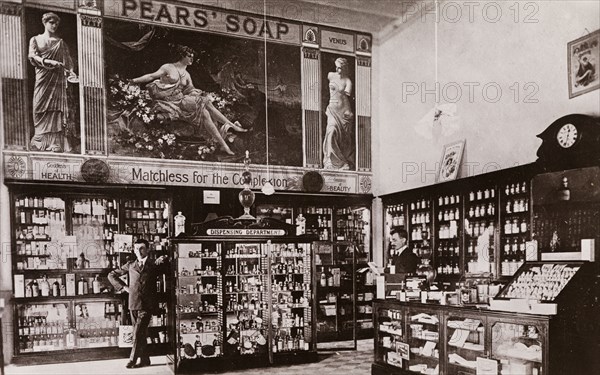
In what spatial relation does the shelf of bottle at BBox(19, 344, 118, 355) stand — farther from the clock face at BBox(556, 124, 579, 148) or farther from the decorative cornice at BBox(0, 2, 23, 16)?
the clock face at BBox(556, 124, 579, 148)

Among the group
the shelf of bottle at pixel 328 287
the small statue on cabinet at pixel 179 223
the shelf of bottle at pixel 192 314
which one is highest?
the small statue on cabinet at pixel 179 223

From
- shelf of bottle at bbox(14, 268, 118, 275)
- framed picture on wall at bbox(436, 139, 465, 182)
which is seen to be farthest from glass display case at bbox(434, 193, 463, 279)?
shelf of bottle at bbox(14, 268, 118, 275)

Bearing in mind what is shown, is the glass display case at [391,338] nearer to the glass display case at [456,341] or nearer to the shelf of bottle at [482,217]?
the glass display case at [456,341]

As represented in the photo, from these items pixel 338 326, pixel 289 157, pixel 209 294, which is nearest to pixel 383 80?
pixel 289 157

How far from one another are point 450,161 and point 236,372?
16.9 ft

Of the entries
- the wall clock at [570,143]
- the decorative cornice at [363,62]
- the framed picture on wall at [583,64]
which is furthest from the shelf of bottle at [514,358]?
the decorative cornice at [363,62]

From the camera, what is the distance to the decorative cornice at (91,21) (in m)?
9.27

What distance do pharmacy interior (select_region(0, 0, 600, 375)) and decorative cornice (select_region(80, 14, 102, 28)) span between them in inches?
2.7

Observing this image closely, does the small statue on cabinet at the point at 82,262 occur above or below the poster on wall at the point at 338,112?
below

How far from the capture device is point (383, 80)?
1171cm

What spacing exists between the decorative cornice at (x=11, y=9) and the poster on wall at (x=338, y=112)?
584 centimetres

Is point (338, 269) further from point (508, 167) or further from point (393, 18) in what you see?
Result: point (393, 18)

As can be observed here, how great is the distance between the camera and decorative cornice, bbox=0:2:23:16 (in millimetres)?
8750

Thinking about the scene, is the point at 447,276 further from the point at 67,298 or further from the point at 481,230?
the point at 67,298
